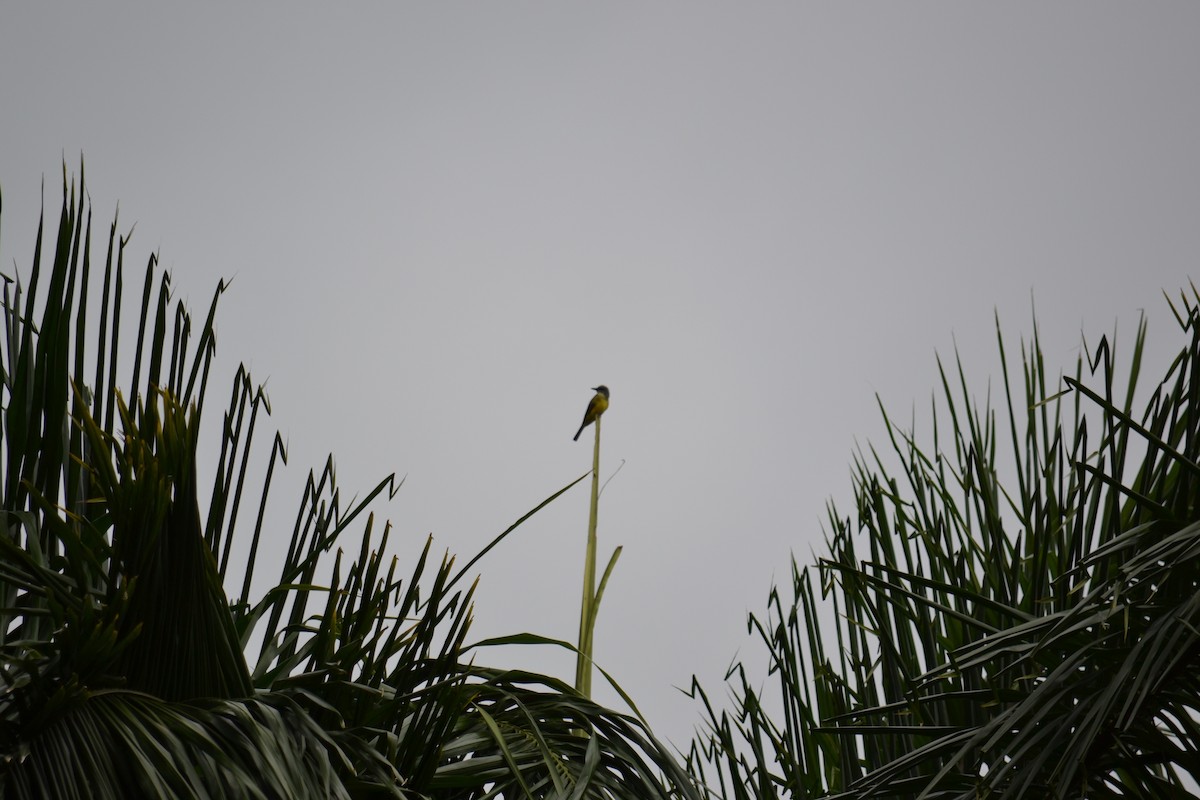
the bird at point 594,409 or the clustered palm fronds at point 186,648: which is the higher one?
the bird at point 594,409

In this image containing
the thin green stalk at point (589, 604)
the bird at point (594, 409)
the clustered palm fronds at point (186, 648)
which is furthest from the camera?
the bird at point (594, 409)

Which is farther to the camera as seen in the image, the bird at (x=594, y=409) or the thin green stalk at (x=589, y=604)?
the bird at (x=594, y=409)

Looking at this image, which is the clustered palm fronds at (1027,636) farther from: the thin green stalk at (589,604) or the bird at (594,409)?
the bird at (594,409)

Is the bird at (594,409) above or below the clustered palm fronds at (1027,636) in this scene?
above

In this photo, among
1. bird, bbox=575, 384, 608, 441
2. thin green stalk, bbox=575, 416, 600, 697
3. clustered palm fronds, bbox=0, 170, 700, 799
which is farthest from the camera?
bird, bbox=575, 384, 608, 441

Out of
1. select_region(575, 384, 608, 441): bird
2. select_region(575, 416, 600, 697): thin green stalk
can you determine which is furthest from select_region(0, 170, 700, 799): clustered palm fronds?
select_region(575, 384, 608, 441): bird

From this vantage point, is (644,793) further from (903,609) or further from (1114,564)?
(1114,564)

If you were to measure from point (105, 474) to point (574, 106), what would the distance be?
1216 centimetres

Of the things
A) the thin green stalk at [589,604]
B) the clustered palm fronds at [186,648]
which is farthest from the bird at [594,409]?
the clustered palm fronds at [186,648]

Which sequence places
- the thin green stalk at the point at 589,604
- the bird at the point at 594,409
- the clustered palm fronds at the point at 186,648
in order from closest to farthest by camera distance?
1. the clustered palm fronds at the point at 186,648
2. the thin green stalk at the point at 589,604
3. the bird at the point at 594,409

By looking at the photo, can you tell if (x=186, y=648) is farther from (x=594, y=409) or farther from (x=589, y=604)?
(x=594, y=409)

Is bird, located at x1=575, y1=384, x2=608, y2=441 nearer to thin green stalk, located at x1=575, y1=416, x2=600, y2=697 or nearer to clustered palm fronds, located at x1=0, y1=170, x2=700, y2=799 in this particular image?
thin green stalk, located at x1=575, y1=416, x2=600, y2=697

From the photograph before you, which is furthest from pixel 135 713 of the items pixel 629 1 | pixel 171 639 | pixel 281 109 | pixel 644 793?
pixel 629 1

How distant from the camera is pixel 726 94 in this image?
8.79 metres
